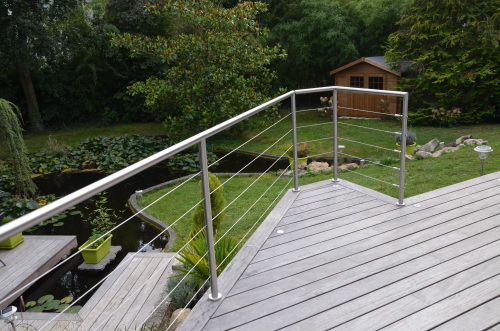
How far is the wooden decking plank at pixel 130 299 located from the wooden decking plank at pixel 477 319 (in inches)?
73.4

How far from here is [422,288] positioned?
225 centimetres

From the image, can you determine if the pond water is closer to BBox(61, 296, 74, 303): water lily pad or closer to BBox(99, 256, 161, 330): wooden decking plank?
BBox(61, 296, 74, 303): water lily pad

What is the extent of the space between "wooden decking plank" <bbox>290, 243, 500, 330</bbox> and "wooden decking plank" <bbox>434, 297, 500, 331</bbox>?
6.0 inches

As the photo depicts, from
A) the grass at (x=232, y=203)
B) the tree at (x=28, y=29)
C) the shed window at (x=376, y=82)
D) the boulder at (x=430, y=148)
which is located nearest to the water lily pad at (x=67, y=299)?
the grass at (x=232, y=203)

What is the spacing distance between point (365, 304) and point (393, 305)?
137 millimetres

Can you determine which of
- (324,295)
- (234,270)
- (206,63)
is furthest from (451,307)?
(206,63)

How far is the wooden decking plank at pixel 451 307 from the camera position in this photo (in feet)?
6.47

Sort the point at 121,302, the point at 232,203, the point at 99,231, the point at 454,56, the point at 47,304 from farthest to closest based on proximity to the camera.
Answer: the point at 454,56, the point at 99,231, the point at 232,203, the point at 47,304, the point at 121,302

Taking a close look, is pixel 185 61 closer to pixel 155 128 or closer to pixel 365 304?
pixel 155 128

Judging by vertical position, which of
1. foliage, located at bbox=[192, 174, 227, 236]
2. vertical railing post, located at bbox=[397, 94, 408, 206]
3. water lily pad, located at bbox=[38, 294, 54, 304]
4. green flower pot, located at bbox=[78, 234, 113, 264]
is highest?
vertical railing post, located at bbox=[397, 94, 408, 206]

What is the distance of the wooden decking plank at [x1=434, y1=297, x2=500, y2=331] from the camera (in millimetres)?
1937

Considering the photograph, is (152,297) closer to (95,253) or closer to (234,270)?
(234,270)

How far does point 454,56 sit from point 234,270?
11550 millimetres

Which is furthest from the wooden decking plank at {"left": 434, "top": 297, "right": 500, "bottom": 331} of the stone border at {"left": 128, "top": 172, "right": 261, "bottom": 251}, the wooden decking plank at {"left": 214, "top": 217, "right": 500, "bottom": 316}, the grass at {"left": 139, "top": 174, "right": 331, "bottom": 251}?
the stone border at {"left": 128, "top": 172, "right": 261, "bottom": 251}
